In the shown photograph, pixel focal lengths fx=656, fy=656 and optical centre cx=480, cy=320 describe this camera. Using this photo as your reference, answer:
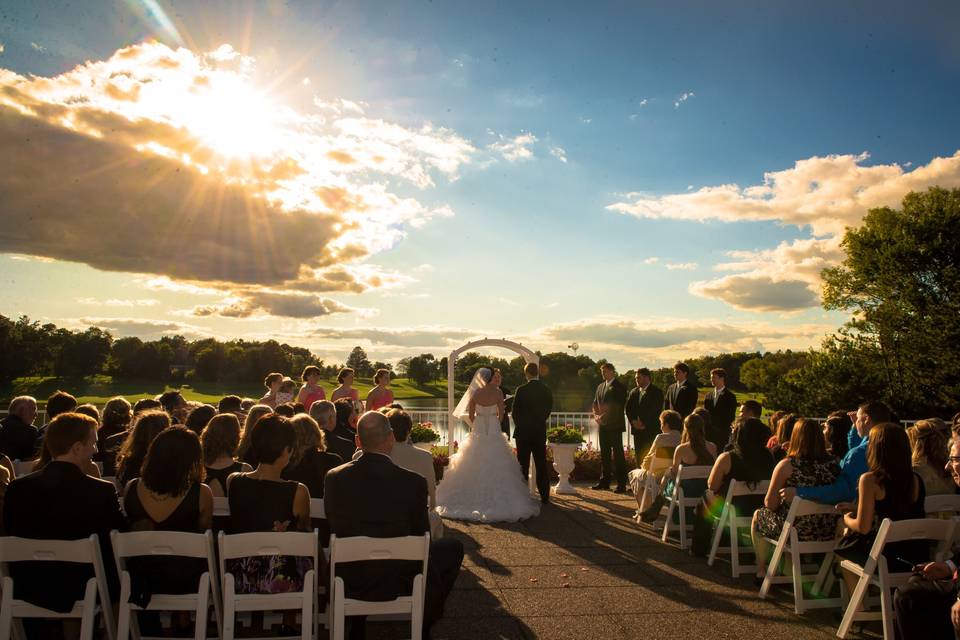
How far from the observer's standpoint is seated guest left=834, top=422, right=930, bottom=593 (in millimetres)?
4258

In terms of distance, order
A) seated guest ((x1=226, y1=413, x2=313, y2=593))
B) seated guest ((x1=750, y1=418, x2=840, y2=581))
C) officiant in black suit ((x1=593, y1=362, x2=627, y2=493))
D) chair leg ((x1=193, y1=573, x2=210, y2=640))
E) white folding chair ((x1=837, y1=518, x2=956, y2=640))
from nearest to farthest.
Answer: chair leg ((x1=193, y1=573, x2=210, y2=640)), seated guest ((x1=226, y1=413, x2=313, y2=593)), white folding chair ((x1=837, y1=518, x2=956, y2=640)), seated guest ((x1=750, y1=418, x2=840, y2=581)), officiant in black suit ((x1=593, y1=362, x2=627, y2=493))

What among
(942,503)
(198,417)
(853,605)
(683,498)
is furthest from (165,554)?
(683,498)

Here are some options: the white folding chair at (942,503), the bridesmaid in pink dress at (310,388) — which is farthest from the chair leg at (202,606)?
the bridesmaid in pink dress at (310,388)

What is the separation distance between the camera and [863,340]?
93.7 ft

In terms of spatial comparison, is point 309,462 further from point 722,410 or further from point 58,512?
point 722,410

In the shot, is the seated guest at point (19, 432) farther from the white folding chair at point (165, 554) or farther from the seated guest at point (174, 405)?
the white folding chair at point (165, 554)

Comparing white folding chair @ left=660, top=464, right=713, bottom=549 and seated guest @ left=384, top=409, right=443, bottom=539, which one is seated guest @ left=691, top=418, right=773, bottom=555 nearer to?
white folding chair @ left=660, top=464, right=713, bottom=549

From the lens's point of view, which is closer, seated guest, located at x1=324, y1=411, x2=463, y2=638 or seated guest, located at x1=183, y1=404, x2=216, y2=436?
seated guest, located at x1=324, y1=411, x2=463, y2=638

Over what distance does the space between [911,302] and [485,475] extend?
2550 cm

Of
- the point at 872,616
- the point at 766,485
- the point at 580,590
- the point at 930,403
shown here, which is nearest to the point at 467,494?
the point at 580,590

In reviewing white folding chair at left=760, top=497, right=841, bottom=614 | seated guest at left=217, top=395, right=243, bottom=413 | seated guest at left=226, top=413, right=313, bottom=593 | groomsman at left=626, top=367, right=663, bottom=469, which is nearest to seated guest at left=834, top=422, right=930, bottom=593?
white folding chair at left=760, top=497, right=841, bottom=614

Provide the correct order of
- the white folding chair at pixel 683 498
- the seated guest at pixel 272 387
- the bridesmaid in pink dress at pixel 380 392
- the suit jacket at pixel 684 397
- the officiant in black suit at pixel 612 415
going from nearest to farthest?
1. the white folding chair at pixel 683 498
2. the seated guest at pixel 272 387
3. the bridesmaid in pink dress at pixel 380 392
4. the suit jacket at pixel 684 397
5. the officiant in black suit at pixel 612 415

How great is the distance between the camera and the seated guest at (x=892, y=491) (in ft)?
14.0

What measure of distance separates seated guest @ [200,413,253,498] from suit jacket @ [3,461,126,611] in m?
0.88
